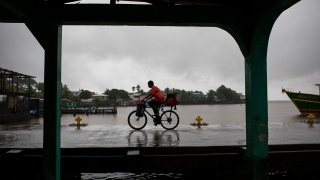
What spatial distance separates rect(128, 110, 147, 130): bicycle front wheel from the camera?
36.4 ft

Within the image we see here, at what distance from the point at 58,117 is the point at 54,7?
2.01m

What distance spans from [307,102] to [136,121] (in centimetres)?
3721

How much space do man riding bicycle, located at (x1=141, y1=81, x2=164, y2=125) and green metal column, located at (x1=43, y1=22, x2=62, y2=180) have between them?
18.9 ft

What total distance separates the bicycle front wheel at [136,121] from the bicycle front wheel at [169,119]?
0.73m

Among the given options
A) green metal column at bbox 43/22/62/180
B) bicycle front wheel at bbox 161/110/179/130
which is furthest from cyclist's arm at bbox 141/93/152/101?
green metal column at bbox 43/22/62/180

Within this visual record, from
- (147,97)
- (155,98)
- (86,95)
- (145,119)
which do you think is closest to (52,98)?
(147,97)

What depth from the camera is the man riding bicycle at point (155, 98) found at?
35.5ft

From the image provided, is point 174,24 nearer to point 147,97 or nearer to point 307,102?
point 147,97

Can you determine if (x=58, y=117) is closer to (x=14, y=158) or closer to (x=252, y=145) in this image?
(x=14, y=158)

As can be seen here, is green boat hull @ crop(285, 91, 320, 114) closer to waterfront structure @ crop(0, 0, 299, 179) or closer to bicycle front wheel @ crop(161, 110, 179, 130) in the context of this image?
bicycle front wheel @ crop(161, 110, 179, 130)

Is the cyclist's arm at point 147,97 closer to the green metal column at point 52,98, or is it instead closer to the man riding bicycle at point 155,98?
the man riding bicycle at point 155,98

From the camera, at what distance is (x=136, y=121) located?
36.8ft

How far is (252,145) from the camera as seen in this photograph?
18.2 feet

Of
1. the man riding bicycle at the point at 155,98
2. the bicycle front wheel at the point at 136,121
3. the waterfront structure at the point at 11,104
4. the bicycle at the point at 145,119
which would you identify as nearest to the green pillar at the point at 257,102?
the man riding bicycle at the point at 155,98
